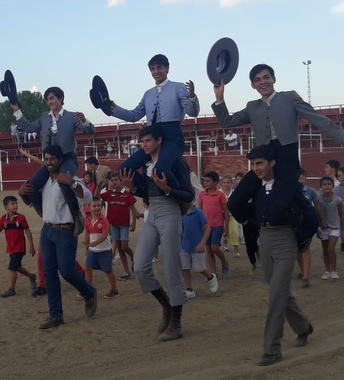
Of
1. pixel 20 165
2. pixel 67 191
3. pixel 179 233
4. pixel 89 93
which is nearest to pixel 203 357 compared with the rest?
pixel 179 233

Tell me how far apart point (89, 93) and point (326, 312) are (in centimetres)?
351

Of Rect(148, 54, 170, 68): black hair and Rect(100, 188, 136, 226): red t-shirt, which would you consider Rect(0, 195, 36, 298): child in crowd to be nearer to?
Rect(100, 188, 136, 226): red t-shirt

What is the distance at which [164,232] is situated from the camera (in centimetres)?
604

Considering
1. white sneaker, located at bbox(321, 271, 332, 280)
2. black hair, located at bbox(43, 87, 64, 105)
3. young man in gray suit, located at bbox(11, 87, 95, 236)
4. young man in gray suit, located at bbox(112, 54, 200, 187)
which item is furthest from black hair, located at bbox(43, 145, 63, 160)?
white sneaker, located at bbox(321, 271, 332, 280)

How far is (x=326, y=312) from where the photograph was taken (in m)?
7.05

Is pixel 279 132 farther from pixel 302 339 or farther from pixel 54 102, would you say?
pixel 54 102

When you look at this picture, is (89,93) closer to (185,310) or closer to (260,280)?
(185,310)

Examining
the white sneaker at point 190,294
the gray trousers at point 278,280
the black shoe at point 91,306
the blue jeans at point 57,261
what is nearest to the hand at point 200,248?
the white sneaker at point 190,294

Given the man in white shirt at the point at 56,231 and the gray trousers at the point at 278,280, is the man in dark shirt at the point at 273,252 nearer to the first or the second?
the gray trousers at the point at 278,280

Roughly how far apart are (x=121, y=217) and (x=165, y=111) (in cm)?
345

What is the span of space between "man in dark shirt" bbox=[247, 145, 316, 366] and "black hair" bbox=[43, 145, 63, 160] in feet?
7.76

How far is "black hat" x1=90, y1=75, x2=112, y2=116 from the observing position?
6523 millimetres

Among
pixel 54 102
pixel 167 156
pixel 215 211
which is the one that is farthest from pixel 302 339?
pixel 215 211

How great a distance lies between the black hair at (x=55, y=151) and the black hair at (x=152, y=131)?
3.85ft
